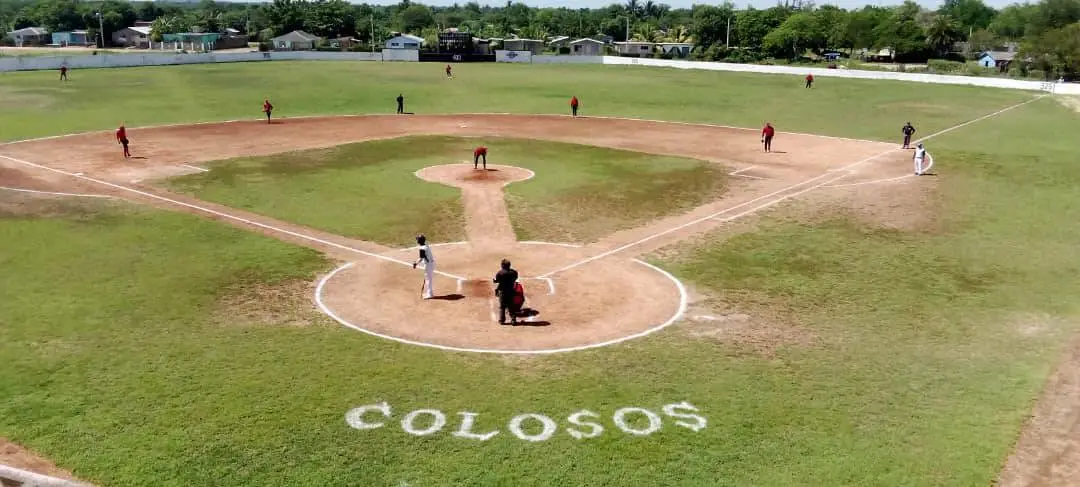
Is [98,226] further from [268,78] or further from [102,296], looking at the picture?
[268,78]

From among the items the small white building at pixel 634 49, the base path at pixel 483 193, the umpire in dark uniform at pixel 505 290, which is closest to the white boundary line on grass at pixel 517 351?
the umpire in dark uniform at pixel 505 290

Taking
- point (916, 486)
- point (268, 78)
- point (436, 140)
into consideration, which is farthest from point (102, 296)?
point (268, 78)

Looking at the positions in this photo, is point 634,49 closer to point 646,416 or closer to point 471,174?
point 471,174

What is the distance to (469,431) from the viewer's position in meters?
15.0

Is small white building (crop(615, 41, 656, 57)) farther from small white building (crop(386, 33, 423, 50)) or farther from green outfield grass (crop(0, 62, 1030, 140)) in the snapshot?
green outfield grass (crop(0, 62, 1030, 140))

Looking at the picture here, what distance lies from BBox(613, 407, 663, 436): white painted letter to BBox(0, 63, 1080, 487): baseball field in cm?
8

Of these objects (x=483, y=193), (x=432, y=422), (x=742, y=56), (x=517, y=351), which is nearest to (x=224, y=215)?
(x=483, y=193)

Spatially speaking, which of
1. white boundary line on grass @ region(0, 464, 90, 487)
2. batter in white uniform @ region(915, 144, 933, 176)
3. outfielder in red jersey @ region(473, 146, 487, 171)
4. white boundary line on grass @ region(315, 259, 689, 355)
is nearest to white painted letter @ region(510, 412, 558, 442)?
white boundary line on grass @ region(315, 259, 689, 355)

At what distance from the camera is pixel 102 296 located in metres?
22.2

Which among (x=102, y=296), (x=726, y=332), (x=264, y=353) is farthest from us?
(x=102, y=296)

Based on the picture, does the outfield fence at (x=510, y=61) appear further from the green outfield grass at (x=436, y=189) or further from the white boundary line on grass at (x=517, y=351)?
the white boundary line on grass at (x=517, y=351)

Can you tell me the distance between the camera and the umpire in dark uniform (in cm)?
1986

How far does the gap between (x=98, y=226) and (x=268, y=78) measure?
2611 inches

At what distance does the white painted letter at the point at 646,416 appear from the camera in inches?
595
